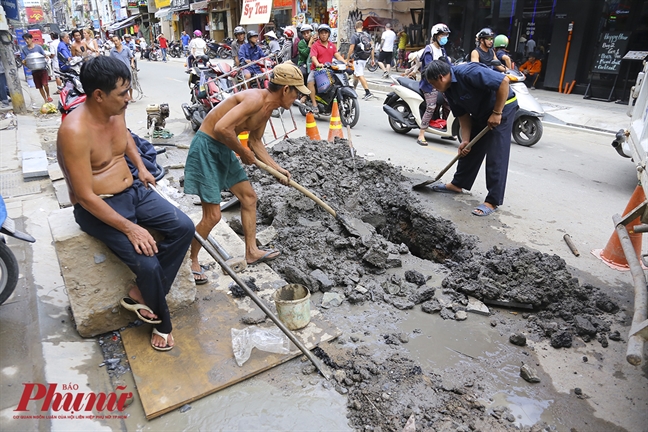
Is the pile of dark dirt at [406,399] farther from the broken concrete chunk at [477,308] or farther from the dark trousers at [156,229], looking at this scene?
the dark trousers at [156,229]

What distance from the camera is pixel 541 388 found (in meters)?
2.59

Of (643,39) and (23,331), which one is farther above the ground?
(643,39)

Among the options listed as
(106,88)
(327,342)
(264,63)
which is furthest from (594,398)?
(264,63)

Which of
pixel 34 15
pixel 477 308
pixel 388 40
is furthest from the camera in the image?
pixel 34 15

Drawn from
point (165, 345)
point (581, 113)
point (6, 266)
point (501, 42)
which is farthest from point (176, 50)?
point (165, 345)

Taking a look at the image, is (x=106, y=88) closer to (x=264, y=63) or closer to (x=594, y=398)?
(x=594, y=398)

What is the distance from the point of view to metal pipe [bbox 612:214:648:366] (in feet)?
6.50

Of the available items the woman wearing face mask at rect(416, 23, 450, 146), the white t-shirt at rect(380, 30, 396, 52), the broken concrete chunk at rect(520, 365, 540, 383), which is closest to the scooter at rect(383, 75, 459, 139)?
the woman wearing face mask at rect(416, 23, 450, 146)

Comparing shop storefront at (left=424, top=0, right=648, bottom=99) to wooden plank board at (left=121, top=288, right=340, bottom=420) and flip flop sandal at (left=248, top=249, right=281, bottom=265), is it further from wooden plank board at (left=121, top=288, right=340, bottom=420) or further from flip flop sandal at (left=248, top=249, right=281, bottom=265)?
wooden plank board at (left=121, top=288, right=340, bottom=420)

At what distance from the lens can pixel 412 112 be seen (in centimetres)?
809

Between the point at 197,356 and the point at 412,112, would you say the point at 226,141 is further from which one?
the point at 412,112

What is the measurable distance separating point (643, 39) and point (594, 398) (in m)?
12.3

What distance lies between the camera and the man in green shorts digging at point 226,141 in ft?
10.7

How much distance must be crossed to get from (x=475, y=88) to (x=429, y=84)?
9.27ft
